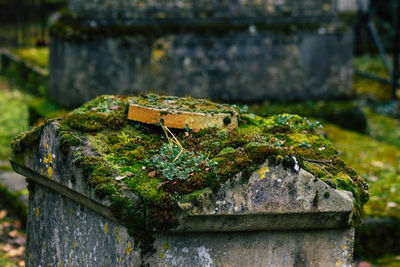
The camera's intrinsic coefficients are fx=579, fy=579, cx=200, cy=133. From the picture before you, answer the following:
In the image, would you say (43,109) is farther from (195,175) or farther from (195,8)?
(195,175)

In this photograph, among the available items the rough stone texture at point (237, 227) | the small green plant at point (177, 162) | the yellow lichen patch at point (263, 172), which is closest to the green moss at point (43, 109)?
the rough stone texture at point (237, 227)

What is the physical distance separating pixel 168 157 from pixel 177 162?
6 cm

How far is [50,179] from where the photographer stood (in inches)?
115

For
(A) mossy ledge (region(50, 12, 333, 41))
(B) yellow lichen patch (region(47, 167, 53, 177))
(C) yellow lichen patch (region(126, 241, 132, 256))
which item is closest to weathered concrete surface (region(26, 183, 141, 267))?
(C) yellow lichen patch (region(126, 241, 132, 256))

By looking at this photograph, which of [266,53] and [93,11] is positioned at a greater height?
[93,11]

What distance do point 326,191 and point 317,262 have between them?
1.18 feet

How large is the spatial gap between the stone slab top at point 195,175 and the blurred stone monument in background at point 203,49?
16.3 ft

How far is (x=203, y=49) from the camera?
8.29 metres

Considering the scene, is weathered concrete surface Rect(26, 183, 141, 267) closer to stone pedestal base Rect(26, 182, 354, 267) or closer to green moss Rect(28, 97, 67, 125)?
stone pedestal base Rect(26, 182, 354, 267)

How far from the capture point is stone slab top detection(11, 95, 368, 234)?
2.37 m

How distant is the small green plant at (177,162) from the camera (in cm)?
245

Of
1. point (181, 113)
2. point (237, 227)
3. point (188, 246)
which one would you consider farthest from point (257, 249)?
point (181, 113)

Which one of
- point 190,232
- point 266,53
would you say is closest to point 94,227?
point 190,232

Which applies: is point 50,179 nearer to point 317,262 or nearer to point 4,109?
point 317,262
